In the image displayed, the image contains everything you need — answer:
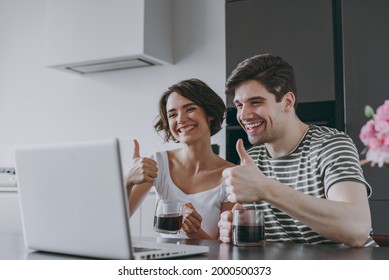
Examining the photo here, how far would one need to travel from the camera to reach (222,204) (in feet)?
5.87

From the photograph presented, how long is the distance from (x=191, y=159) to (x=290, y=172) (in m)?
0.54

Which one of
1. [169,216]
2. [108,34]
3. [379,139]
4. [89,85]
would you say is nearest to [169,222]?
[169,216]

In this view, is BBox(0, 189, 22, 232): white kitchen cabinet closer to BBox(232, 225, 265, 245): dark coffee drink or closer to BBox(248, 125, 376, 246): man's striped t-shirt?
BBox(248, 125, 376, 246): man's striped t-shirt

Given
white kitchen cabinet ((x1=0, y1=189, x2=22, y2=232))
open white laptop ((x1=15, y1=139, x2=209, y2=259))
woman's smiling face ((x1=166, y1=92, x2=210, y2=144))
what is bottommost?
white kitchen cabinet ((x1=0, y1=189, x2=22, y2=232))

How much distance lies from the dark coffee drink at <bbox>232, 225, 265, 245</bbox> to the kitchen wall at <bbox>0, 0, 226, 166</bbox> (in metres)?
1.69

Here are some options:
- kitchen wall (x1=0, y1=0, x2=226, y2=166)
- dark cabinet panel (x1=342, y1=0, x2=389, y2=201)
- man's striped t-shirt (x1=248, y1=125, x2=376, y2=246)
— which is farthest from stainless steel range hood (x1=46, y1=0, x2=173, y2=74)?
man's striped t-shirt (x1=248, y1=125, x2=376, y2=246)

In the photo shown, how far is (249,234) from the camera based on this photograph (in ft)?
3.64

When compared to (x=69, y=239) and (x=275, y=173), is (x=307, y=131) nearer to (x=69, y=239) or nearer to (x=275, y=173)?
(x=275, y=173)

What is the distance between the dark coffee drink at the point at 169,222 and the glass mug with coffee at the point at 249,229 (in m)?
0.21

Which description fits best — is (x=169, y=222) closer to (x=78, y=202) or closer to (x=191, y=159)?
(x=78, y=202)

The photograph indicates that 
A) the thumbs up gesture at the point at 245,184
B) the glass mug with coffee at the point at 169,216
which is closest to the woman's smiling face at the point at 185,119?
the glass mug with coffee at the point at 169,216

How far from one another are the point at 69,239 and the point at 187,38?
86.4 inches

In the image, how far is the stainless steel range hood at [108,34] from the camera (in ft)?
9.15

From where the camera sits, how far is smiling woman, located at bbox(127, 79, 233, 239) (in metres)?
1.80
